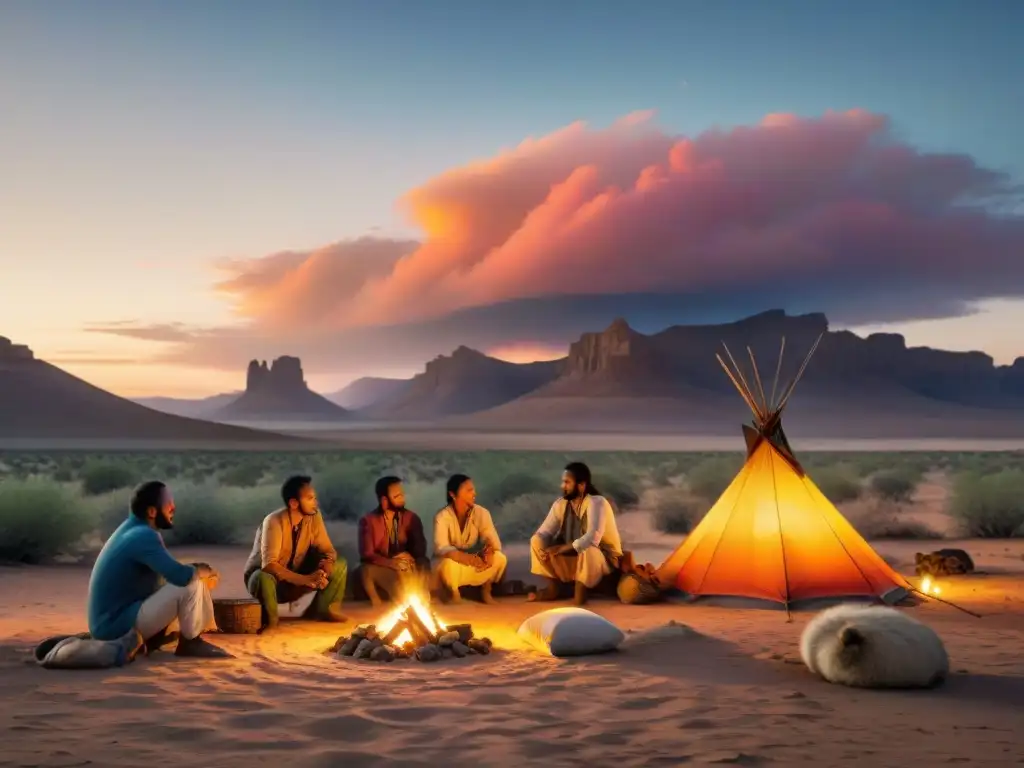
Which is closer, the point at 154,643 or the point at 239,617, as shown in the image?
the point at 154,643

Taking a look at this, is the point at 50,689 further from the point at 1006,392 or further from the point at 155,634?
the point at 1006,392

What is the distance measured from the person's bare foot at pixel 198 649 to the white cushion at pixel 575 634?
2.15m

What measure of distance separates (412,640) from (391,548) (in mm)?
1978

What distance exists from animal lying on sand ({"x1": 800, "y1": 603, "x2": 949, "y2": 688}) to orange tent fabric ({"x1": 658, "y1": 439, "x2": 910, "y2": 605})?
2.93 metres

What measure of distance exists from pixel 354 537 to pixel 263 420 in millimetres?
135199

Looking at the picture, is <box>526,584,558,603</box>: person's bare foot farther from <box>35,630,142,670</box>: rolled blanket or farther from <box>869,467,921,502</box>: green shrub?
<box>869,467,921,502</box>: green shrub

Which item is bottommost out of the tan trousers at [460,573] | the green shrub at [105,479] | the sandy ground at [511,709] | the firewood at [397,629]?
the sandy ground at [511,709]

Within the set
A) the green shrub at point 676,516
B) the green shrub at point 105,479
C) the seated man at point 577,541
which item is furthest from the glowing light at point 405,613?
the green shrub at point 105,479

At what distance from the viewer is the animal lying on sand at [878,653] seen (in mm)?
6398

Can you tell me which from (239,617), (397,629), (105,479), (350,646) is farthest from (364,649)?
(105,479)

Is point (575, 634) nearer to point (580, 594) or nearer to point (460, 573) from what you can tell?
point (580, 594)

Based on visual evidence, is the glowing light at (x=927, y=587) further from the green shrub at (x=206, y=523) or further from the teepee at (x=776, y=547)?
the green shrub at (x=206, y=523)

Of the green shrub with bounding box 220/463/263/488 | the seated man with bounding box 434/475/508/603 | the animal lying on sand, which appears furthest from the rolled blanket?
the green shrub with bounding box 220/463/263/488

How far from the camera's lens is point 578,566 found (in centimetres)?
992
